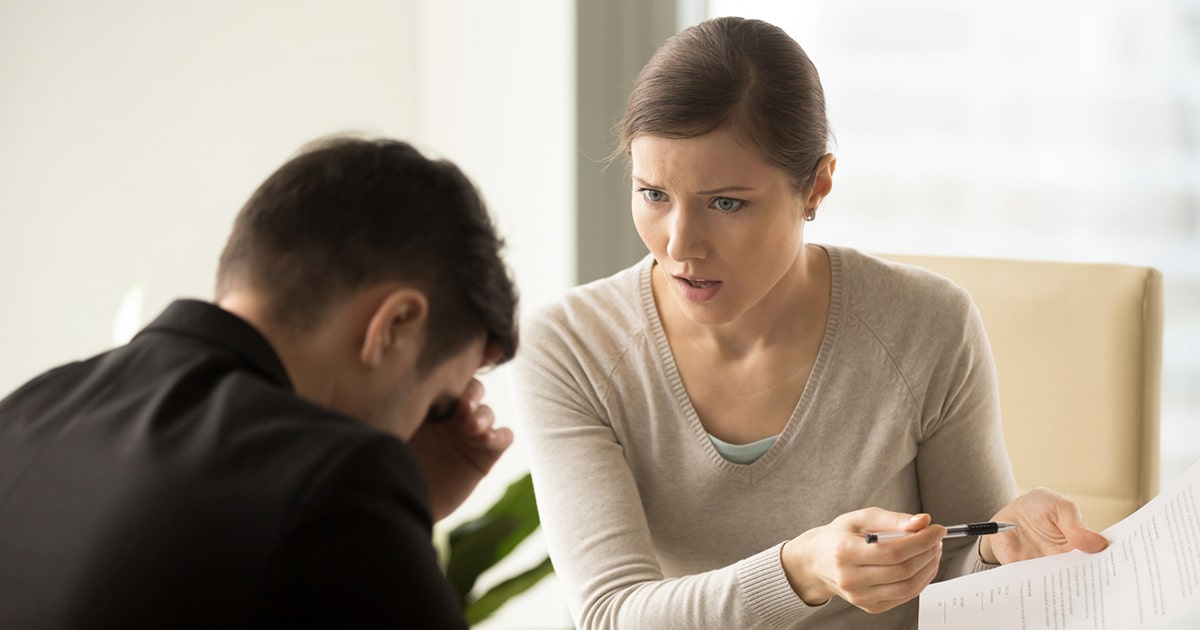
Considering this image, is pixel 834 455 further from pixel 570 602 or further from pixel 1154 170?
pixel 1154 170

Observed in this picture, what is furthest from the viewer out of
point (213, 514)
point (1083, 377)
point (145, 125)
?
point (145, 125)

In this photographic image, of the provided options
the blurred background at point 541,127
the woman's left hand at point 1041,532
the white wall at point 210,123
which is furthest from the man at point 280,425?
the white wall at point 210,123

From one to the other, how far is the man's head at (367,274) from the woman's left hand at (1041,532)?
66 centimetres

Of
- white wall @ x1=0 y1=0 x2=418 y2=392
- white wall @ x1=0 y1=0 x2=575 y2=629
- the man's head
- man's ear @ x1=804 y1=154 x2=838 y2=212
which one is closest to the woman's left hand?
man's ear @ x1=804 y1=154 x2=838 y2=212

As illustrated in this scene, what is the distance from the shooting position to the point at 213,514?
718 mm

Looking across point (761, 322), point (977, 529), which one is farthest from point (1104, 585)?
point (761, 322)

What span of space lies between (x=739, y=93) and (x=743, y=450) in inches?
16.3

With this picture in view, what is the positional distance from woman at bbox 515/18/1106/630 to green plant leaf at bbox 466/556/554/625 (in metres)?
0.38

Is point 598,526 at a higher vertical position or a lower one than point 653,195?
lower

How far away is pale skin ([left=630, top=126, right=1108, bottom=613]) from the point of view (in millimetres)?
1150

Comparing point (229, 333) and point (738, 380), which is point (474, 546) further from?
point (229, 333)

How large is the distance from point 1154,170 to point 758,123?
106 cm

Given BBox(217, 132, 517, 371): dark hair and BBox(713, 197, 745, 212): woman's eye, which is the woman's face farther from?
BBox(217, 132, 517, 371): dark hair

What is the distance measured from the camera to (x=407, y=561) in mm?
748
